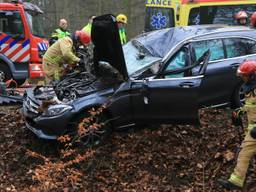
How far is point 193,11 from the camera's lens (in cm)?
1469

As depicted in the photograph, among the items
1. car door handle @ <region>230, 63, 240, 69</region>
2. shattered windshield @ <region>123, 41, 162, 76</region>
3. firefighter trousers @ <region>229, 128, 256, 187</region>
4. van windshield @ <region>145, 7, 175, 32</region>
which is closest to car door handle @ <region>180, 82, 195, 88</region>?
shattered windshield @ <region>123, 41, 162, 76</region>

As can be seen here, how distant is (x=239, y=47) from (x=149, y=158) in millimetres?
2715

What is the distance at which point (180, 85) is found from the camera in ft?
24.6

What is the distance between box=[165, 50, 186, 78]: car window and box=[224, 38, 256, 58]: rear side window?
3.22ft

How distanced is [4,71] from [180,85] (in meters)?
6.85

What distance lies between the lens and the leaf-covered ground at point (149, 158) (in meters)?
6.62

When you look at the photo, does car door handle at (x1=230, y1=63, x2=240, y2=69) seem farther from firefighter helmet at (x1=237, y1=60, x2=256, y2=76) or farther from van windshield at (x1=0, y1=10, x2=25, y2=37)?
van windshield at (x1=0, y1=10, x2=25, y2=37)

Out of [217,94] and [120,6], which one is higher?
[217,94]

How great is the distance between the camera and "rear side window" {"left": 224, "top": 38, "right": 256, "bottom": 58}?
335 inches

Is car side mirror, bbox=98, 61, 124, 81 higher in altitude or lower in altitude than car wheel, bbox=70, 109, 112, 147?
higher

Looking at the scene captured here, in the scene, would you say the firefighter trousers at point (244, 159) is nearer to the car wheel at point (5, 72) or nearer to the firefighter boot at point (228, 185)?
the firefighter boot at point (228, 185)

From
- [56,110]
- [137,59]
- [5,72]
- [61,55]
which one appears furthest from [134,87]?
[5,72]

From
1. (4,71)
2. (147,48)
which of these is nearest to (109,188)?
(147,48)

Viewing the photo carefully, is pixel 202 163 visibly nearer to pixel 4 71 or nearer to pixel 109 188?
pixel 109 188
